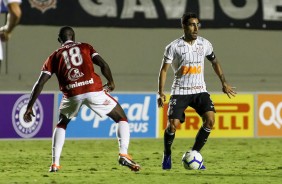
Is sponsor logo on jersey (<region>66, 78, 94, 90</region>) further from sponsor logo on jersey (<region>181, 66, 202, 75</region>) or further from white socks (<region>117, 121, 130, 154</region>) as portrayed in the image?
sponsor logo on jersey (<region>181, 66, 202, 75</region>)

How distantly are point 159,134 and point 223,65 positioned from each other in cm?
562

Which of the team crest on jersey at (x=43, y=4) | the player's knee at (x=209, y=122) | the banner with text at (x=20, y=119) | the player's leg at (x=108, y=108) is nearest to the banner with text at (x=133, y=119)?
the banner with text at (x=20, y=119)

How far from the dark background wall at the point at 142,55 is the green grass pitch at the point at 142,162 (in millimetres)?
4422

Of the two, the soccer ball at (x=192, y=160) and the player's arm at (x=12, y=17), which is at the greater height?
the player's arm at (x=12, y=17)

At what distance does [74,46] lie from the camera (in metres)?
9.30

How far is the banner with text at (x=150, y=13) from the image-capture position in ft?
63.9

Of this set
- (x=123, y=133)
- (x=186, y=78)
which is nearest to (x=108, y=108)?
(x=123, y=133)

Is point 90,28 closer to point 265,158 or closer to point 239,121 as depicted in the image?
point 239,121

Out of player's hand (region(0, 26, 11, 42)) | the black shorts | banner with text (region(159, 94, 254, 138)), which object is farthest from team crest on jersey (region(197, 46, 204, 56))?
banner with text (region(159, 94, 254, 138))

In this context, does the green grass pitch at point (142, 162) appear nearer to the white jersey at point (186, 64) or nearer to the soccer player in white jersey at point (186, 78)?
the soccer player in white jersey at point (186, 78)

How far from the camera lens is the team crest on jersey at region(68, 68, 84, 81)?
926 centimetres

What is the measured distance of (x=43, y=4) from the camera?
19.3m

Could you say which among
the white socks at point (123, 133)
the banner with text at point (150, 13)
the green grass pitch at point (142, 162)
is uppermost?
the banner with text at point (150, 13)

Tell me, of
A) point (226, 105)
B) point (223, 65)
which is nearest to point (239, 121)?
point (226, 105)
